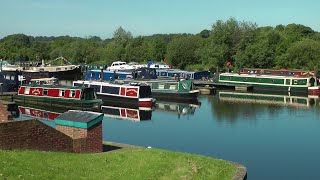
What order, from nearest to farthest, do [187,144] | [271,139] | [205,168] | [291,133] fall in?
1. [205,168]
2. [187,144]
3. [271,139]
4. [291,133]

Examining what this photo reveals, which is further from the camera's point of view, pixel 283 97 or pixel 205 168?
pixel 283 97

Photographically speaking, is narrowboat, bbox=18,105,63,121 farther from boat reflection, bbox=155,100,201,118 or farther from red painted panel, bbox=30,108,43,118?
boat reflection, bbox=155,100,201,118

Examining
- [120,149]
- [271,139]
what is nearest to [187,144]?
[271,139]

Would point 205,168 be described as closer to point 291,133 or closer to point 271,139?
point 271,139

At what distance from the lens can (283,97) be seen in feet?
161

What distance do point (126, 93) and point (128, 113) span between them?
15.4 feet

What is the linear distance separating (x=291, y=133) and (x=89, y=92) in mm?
18536

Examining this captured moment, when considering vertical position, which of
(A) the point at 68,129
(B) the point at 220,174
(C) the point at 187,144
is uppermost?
(A) the point at 68,129

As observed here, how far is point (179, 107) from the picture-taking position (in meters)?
41.8

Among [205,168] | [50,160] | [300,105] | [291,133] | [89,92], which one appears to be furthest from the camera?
[300,105]

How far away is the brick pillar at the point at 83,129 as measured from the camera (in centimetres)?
1418

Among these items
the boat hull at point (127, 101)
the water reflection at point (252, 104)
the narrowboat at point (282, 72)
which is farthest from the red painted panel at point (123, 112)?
the narrowboat at point (282, 72)

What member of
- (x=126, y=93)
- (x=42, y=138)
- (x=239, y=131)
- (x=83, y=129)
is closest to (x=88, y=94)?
(x=126, y=93)

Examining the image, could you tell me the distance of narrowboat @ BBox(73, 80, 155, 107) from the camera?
4125cm
